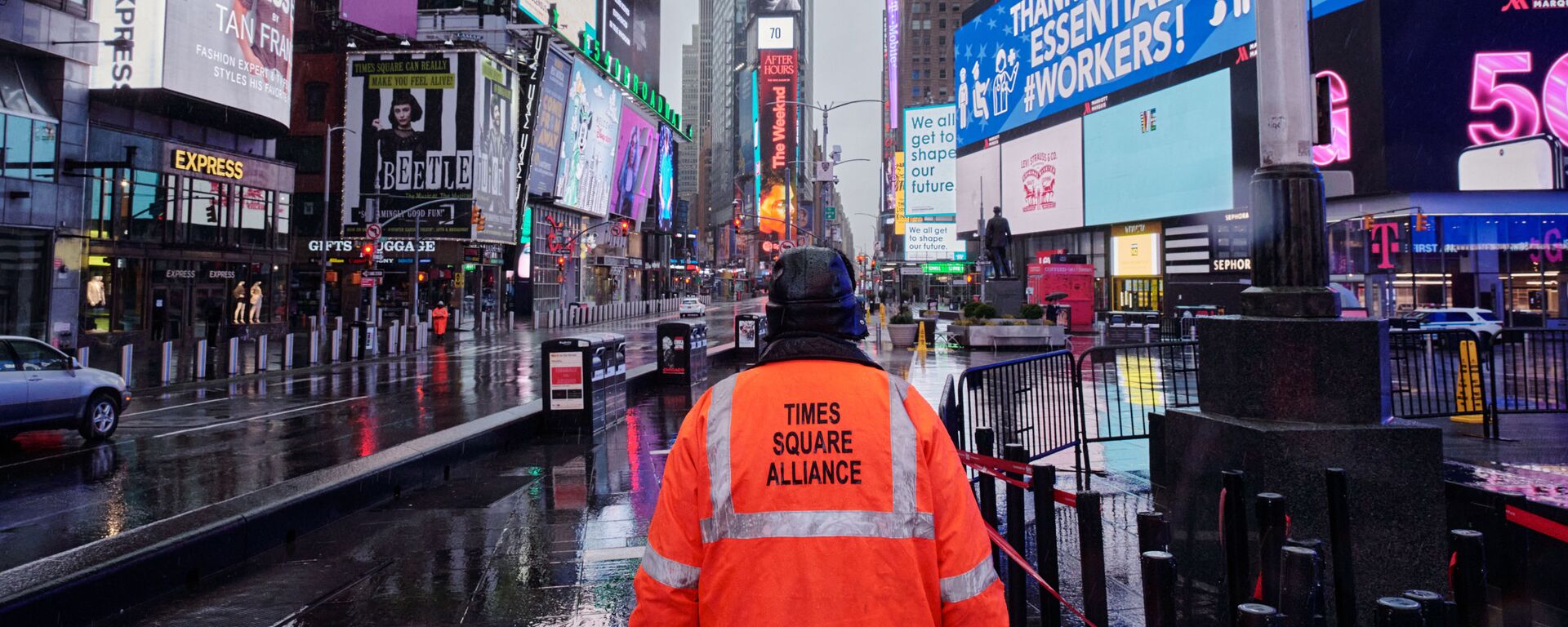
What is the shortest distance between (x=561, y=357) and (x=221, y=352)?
20.2 meters

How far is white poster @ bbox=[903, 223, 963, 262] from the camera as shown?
8433cm

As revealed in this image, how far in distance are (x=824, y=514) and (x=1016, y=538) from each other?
2.52 m

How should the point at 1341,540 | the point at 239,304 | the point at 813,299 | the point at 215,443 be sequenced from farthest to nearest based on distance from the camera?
the point at 239,304 < the point at 215,443 < the point at 1341,540 < the point at 813,299

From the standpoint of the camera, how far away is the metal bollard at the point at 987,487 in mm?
4875

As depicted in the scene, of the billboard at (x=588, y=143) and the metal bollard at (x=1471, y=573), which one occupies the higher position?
the billboard at (x=588, y=143)

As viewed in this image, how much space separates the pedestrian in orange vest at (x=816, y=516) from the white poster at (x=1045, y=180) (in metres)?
52.3

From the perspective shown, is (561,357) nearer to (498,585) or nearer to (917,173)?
(498,585)

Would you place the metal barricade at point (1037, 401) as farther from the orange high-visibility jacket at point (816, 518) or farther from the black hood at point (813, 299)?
the orange high-visibility jacket at point (816, 518)

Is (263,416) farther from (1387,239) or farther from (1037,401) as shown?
(1387,239)

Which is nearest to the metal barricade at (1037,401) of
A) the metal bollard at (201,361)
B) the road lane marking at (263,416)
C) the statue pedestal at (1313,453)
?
the statue pedestal at (1313,453)

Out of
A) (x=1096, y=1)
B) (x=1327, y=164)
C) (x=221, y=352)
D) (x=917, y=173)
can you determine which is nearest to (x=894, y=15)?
(x=917, y=173)

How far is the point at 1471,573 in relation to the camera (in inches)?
114

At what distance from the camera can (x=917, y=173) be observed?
84.3 m

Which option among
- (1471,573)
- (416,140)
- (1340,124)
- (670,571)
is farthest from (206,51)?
(1340,124)
